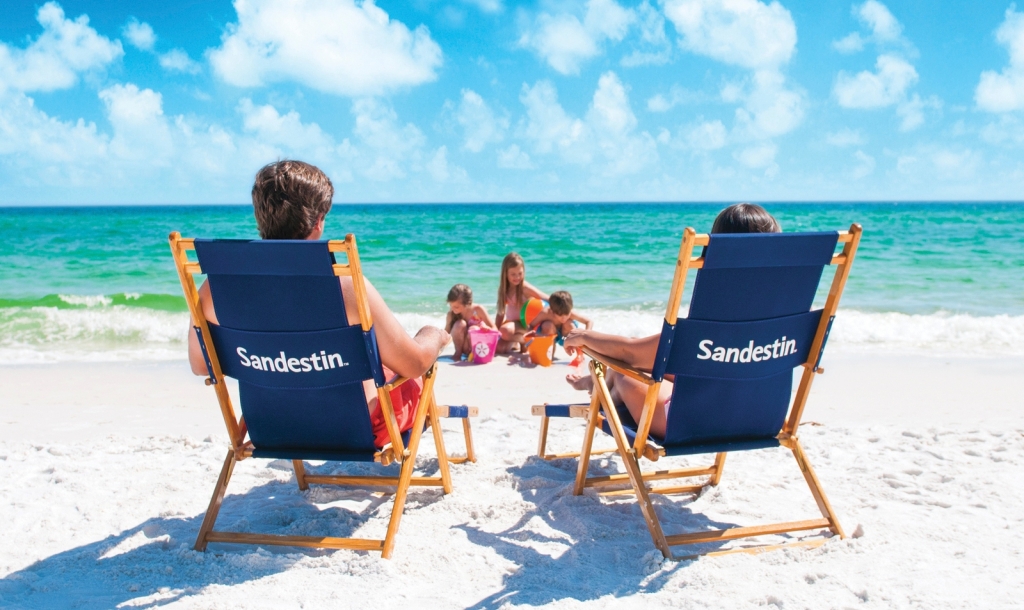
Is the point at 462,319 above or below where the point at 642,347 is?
below

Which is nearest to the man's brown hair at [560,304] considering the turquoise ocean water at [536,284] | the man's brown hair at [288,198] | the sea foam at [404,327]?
the sea foam at [404,327]

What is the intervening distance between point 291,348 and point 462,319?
4.69 metres

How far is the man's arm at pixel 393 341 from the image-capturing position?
2.47m

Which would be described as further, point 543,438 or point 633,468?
point 543,438

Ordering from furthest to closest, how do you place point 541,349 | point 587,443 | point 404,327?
1. point 404,327
2. point 541,349
3. point 587,443

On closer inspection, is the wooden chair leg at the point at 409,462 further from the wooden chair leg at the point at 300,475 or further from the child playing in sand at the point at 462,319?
the child playing in sand at the point at 462,319

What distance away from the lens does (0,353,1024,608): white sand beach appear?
235 cm

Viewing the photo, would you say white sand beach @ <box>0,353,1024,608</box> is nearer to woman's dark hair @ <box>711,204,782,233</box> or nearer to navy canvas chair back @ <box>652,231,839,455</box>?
navy canvas chair back @ <box>652,231,839,455</box>

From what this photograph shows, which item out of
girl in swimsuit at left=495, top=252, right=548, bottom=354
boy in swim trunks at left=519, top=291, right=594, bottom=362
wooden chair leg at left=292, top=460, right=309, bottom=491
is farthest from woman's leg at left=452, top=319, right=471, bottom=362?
wooden chair leg at left=292, top=460, right=309, bottom=491

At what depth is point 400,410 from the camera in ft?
9.72

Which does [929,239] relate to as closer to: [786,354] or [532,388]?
[532,388]

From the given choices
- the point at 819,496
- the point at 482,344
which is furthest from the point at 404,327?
the point at 819,496

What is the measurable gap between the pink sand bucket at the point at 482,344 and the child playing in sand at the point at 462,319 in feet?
0.50

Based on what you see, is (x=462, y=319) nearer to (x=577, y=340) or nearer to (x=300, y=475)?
(x=300, y=475)
